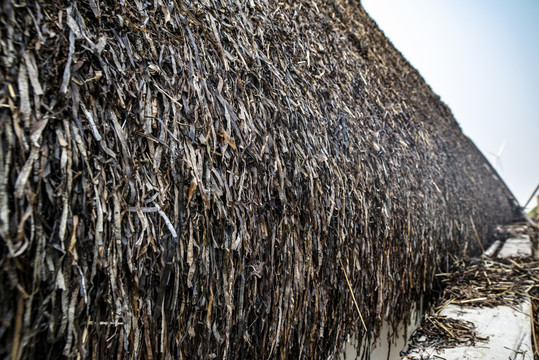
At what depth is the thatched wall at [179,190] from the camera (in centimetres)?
76

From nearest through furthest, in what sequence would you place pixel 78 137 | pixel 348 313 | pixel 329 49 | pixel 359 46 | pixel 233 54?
pixel 78 137 → pixel 233 54 → pixel 348 313 → pixel 329 49 → pixel 359 46

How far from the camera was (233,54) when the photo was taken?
1425 mm

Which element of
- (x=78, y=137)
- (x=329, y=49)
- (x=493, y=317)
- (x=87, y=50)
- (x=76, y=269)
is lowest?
(x=493, y=317)

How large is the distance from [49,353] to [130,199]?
1.21ft

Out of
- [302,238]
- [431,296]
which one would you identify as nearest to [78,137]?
[302,238]

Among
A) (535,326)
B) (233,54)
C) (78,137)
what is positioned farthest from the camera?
(535,326)

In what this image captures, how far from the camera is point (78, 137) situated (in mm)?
827

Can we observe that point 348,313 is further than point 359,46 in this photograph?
No

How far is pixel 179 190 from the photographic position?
3.39 ft

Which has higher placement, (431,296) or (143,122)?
(143,122)

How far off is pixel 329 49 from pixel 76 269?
2.10m

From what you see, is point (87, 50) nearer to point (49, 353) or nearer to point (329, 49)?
point (49, 353)

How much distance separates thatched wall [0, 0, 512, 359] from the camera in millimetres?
759

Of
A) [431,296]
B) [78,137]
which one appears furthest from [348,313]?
[431,296]
